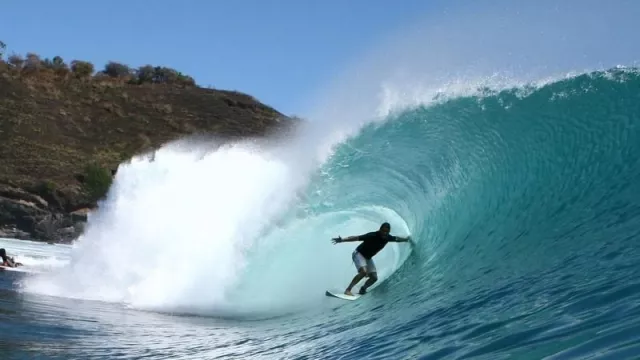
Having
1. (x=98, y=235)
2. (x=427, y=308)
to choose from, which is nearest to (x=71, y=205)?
(x=98, y=235)

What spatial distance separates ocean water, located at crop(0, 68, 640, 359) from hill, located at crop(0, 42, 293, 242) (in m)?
34.5

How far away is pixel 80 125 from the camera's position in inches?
2862

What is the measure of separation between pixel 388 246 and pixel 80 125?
207 ft

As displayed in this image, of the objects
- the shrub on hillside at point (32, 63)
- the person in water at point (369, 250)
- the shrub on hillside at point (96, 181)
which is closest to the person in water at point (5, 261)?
the person in water at point (369, 250)

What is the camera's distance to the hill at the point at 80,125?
5277 centimetres

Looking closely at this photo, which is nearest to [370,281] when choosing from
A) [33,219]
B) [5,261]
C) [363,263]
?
[363,263]

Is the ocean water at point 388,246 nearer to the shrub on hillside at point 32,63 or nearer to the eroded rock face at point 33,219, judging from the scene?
the eroded rock face at point 33,219

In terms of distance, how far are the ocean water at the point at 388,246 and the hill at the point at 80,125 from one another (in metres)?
34.5

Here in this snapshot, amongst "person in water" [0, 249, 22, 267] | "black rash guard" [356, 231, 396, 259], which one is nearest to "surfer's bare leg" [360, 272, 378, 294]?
"black rash guard" [356, 231, 396, 259]

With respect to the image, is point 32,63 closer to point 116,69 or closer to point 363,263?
point 116,69

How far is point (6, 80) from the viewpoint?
71.8m

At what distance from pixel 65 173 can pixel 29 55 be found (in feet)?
117

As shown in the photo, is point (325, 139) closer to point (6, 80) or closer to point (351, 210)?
point (351, 210)

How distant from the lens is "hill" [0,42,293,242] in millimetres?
52766
